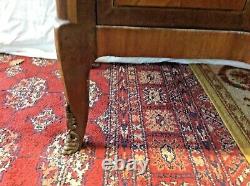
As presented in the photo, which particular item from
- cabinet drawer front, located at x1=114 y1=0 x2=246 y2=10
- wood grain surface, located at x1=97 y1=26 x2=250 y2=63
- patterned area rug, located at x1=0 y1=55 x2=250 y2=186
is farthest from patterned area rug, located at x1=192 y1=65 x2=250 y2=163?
cabinet drawer front, located at x1=114 y1=0 x2=246 y2=10

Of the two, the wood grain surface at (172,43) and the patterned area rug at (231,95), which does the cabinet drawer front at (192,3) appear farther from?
the patterned area rug at (231,95)

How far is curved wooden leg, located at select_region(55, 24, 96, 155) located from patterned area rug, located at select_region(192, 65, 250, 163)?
1.74 ft

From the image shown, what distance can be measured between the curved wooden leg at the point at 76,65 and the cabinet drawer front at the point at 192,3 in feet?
0.38

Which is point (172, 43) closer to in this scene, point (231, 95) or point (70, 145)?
point (70, 145)

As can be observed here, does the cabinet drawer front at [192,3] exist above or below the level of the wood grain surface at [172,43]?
above

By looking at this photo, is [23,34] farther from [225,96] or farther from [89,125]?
[225,96]

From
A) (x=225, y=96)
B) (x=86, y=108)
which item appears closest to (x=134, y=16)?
(x=86, y=108)

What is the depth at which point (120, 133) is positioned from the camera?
39.9 inches

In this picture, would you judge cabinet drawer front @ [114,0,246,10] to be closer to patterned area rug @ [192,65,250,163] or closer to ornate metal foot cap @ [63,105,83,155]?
ornate metal foot cap @ [63,105,83,155]

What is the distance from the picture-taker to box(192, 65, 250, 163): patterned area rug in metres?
Result: 1.06

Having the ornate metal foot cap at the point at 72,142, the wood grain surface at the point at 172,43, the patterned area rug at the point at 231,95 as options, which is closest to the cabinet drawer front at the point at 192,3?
the wood grain surface at the point at 172,43

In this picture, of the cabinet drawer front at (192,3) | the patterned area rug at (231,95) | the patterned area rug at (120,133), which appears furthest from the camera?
the patterned area rug at (231,95)

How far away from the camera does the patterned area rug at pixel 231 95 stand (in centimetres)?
106

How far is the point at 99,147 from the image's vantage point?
37.6 inches
